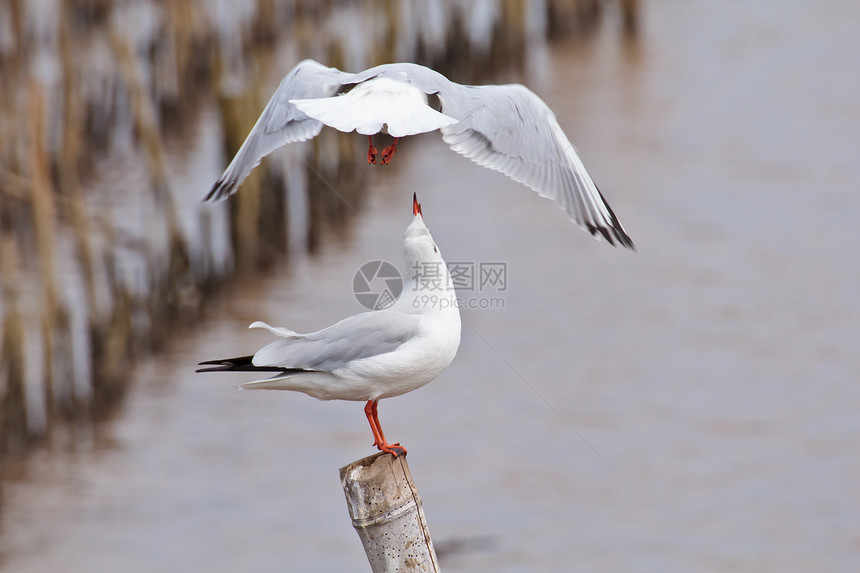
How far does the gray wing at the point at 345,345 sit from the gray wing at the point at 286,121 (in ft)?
2.98

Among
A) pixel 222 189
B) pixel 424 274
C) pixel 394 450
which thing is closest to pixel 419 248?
pixel 424 274

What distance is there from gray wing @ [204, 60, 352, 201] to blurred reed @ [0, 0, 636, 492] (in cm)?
368

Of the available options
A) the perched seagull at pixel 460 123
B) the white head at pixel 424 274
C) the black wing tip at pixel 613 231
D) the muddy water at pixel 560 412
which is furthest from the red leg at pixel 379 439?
the muddy water at pixel 560 412

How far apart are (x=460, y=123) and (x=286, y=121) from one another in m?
0.71

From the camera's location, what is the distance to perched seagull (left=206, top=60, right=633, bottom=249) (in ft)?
13.2

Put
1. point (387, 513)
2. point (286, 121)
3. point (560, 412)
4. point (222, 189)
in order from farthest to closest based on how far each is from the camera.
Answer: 1. point (560, 412)
2. point (222, 189)
3. point (286, 121)
4. point (387, 513)

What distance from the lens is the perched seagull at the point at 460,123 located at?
403cm

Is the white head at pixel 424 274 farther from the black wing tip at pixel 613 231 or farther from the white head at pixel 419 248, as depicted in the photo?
the black wing tip at pixel 613 231

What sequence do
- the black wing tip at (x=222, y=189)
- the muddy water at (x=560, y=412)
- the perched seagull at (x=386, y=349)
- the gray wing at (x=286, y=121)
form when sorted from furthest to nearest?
the muddy water at (x=560, y=412), the black wing tip at (x=222, y=189), the gray wing at (x=286, y=121), the perched seagull at (x=386, y=349)

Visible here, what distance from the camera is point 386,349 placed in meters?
3.86

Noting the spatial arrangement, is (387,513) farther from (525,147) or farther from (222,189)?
(222,189)

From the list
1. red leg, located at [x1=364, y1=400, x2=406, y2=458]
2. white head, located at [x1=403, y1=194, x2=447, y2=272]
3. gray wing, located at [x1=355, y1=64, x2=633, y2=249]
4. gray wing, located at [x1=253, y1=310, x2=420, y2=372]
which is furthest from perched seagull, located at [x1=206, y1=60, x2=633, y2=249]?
red leg, located at [x1=364, y1=400, x2=406, y2=458]

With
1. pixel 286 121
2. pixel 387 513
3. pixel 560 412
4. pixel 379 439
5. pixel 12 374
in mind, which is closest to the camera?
pixel 387 513

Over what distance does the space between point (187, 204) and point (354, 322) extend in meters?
8.76
